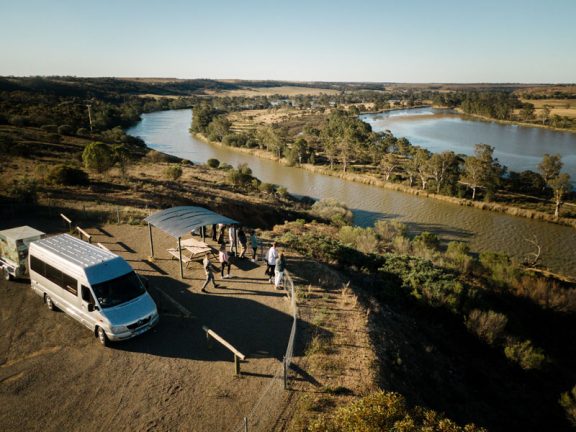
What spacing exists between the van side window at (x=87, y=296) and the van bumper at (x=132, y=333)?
1013mm

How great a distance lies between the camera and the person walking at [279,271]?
12.4 meters

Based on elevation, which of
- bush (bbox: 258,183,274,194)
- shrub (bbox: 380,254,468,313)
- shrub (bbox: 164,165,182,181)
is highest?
shrub (bbox: 164,165,182,181)

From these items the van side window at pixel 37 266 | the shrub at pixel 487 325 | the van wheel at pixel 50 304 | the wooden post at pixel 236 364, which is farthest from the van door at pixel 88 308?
the shrub at pixel 487 325

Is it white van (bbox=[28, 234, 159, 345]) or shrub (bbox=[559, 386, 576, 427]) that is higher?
white van (bbox=[28, 234, 159, 345])

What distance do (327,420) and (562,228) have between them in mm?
37836

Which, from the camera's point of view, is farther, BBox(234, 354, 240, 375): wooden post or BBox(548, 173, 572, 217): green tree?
BBox(548, 173, 572, 217): green tree

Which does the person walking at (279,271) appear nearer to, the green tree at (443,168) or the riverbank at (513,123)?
the green tree at (443,168)

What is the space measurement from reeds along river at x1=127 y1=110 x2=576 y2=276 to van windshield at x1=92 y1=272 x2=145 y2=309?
27496 millimetres

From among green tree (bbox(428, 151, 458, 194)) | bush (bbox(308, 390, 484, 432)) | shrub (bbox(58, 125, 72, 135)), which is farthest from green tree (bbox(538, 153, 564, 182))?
shrub (bbox(58, 125, 72, 135))

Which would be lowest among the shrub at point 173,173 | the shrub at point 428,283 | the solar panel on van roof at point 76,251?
the shrub at point 428,283

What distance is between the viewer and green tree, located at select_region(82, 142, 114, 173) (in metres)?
31.6

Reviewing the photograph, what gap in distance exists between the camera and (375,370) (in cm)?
A: 970

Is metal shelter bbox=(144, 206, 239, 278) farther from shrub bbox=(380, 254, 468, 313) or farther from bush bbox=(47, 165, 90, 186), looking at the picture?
bush bbox=(47, 165, 90, 186)

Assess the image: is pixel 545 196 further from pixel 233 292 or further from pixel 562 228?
pixel 233 292
